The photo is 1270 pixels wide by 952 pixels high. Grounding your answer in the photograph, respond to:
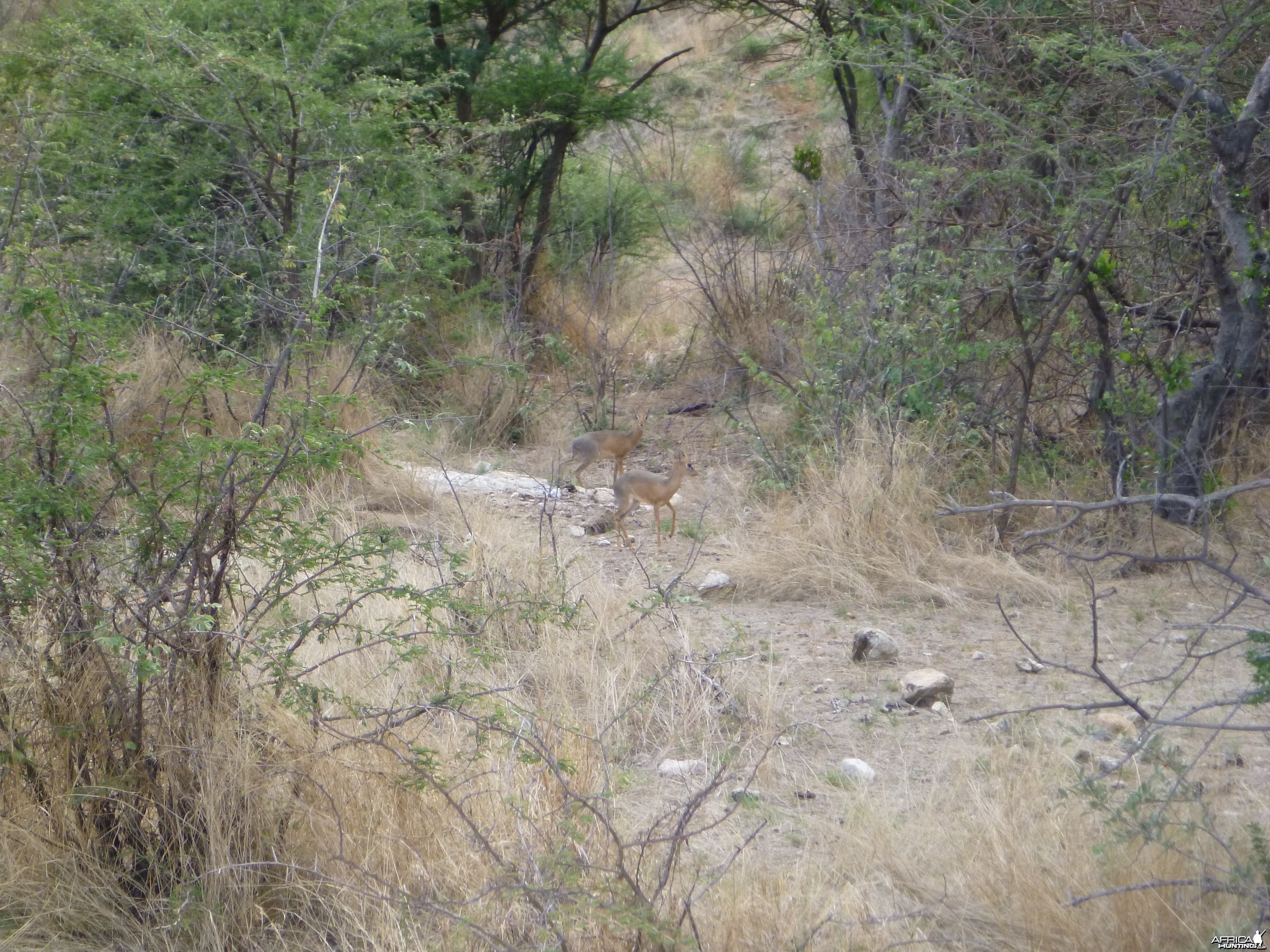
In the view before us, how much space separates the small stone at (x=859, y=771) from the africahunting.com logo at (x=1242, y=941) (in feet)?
4.46

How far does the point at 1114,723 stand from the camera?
13.1 ft

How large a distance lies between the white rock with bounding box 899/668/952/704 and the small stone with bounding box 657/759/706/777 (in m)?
0.96

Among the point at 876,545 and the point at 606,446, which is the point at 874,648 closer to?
the point at 876,545

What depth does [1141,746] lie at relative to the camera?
2666mm

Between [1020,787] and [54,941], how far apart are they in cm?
261

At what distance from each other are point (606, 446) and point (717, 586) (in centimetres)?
256

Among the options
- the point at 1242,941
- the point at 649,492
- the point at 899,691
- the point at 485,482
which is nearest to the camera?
the point at 1242,941

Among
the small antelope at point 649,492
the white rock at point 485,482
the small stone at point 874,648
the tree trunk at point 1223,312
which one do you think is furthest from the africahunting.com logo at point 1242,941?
the white rock at point 485,482

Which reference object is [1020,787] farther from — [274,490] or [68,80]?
[68,80]

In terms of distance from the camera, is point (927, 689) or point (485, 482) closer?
point (927, 689)

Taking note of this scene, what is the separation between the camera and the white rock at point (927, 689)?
427cm

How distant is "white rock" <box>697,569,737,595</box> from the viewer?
570cm

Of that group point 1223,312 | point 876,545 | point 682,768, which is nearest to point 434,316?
point 876,545

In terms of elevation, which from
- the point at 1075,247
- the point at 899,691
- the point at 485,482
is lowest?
the point at 485,482
